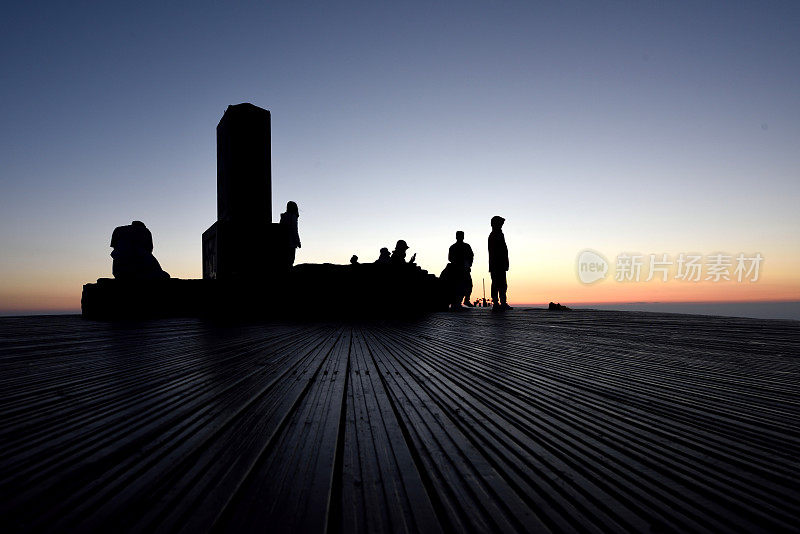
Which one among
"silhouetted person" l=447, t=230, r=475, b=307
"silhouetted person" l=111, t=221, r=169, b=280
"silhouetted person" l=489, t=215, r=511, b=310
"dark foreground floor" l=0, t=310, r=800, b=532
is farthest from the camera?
"silhouetted person" l=447, t=230, r=475, b=307

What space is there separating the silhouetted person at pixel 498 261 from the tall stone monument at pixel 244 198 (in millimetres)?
4634

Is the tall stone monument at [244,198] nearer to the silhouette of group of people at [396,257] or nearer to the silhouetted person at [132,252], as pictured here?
the silhouette of group of people at [396,257]

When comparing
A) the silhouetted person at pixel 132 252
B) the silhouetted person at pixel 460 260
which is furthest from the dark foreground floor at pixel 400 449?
the silhouetted person at pixel 460 260

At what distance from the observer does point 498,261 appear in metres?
8.44

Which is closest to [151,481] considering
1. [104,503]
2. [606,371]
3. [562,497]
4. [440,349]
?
[104,503]

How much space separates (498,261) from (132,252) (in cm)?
609

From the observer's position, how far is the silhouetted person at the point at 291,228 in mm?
9891

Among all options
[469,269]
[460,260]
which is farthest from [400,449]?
[469,269]

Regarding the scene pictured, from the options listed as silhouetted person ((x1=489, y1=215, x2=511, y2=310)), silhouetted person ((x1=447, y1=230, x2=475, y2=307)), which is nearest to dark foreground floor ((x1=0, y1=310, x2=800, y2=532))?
silhouetted person ((x1=489, y1=215, x2=511, y2=310))

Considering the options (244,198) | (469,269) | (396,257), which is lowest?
(469,269)

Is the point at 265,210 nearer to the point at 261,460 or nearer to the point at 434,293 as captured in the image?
the point at 434,293

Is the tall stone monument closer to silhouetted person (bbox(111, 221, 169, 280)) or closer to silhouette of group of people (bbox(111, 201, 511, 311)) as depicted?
silhouette of group of people (bbox(111, 201, 511, 311))

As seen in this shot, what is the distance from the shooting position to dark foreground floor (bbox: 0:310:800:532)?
55 cm

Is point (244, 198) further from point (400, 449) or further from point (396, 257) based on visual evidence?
point (400, 449)
